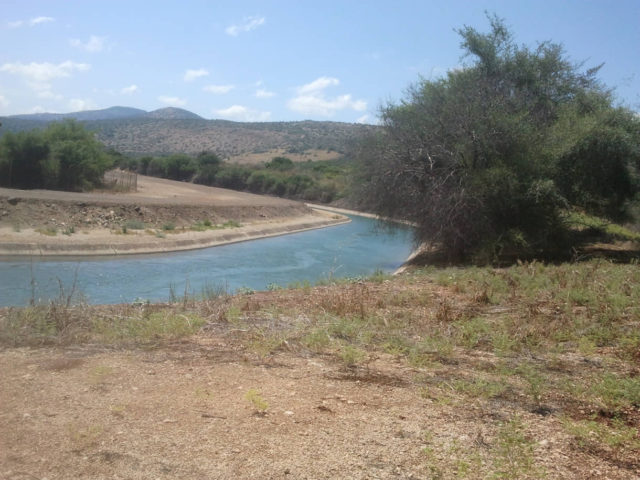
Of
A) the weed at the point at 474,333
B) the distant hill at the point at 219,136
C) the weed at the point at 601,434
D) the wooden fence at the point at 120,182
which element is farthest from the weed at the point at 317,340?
the distant hill at the point at 219,136

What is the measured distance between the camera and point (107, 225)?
36.8 meters

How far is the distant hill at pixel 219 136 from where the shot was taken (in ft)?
433

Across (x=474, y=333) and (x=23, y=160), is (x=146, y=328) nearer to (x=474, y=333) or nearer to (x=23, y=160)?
(x=474, y=333)

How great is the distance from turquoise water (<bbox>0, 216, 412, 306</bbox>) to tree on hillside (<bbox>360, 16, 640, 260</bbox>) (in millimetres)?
4024

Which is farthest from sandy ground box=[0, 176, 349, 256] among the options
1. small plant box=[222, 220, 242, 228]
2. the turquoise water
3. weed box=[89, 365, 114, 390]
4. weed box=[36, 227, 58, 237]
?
weed box=[89, 365, 114, 390]

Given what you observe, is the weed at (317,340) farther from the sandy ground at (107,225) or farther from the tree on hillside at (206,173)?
the tree on hillside at (206,173)

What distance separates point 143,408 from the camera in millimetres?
5430

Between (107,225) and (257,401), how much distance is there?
33.4 m

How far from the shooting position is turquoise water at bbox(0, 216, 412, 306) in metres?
22.6

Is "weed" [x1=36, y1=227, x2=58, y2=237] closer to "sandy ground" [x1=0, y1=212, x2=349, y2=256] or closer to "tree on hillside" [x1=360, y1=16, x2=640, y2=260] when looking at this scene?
"sandy ground" [x1=0, y1=212, x2=349, y2=256]

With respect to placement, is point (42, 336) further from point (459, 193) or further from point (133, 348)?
point (459, 193)

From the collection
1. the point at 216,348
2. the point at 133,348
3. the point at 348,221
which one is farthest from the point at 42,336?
the point at 348,221

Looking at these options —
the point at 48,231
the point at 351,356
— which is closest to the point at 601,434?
the point at 351,356

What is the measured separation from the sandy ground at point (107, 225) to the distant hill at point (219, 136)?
7258cm
